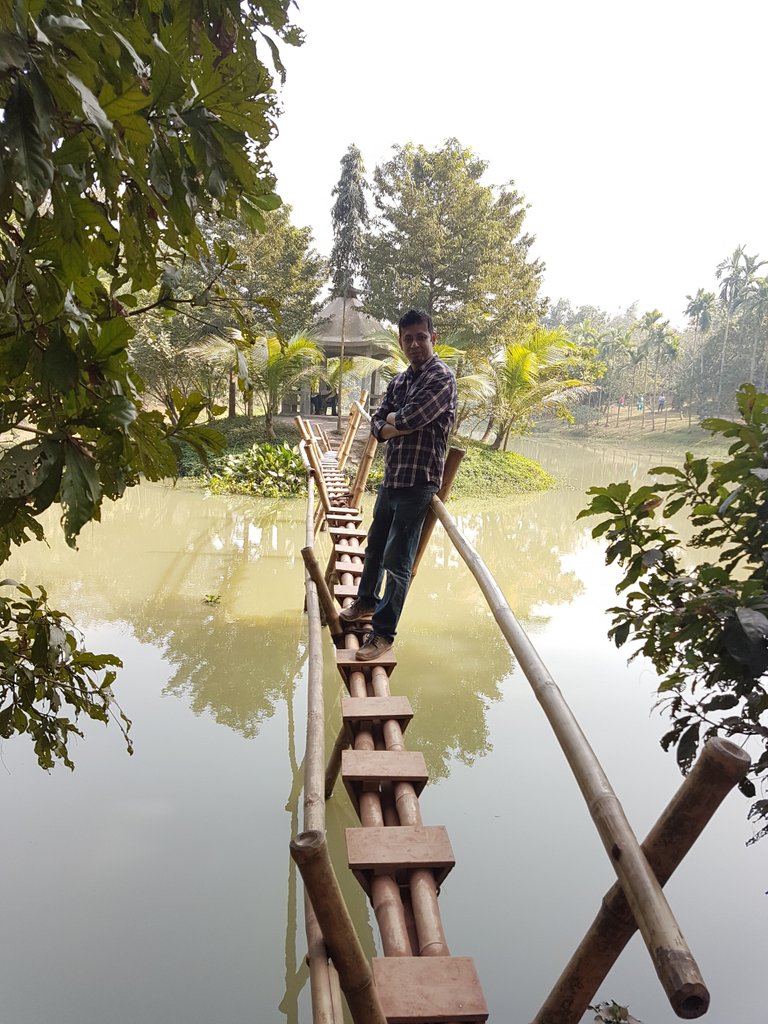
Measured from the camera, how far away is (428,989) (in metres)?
1.13

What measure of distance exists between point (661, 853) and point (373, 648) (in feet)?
4.74

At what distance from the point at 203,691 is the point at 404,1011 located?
284cm

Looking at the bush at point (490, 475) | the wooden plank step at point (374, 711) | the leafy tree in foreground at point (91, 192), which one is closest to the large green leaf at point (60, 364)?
the leafy tree in foreground at point (91, 192)

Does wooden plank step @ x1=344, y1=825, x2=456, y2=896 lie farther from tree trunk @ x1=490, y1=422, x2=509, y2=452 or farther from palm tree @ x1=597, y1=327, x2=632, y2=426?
palm tree @ x1=597, y1=327, x2=632, y2=426

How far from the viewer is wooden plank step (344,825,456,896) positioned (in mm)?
1381

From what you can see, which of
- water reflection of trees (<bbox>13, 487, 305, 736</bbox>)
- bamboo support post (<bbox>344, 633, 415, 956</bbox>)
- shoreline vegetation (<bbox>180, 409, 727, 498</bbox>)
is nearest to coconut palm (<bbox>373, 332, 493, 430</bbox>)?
shoreline vegetation (<bbox>180, 409, 727, 498</bbox>)

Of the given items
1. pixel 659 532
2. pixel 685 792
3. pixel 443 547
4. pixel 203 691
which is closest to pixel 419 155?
pixel 443 547

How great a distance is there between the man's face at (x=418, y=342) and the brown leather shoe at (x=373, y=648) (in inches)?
38.9

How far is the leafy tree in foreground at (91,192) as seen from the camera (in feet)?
1.81

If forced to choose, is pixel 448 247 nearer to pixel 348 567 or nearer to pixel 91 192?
pixel 348 567

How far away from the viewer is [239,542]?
23.4ft

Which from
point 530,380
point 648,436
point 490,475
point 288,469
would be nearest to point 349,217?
point 530,380

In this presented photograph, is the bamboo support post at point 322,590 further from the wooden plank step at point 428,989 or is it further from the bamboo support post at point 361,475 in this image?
the bamboo support post at point 361,475

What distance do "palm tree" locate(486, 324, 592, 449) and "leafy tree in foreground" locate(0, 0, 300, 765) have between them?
11.4 m
